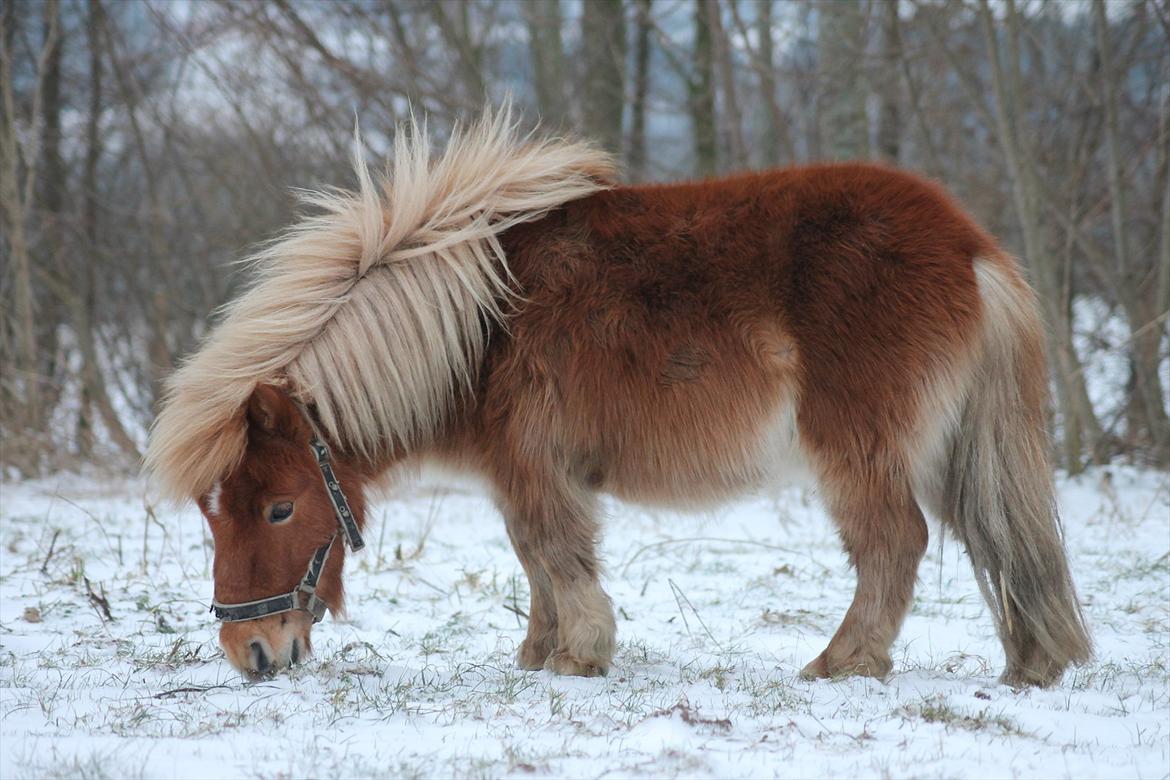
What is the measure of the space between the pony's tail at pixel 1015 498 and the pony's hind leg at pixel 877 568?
243 mm

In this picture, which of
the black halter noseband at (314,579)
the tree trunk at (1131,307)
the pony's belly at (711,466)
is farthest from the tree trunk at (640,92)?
the black halter noseband at (314,579)

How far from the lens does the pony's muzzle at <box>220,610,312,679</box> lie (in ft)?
11.6

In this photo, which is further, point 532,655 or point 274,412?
point 532,655

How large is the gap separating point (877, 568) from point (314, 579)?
204cm

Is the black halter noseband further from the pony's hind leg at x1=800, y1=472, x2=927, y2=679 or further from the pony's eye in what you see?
the pony's hind leg at x1=800, y1=472, x2=927, y2=679

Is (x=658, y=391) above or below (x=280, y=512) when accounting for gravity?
above

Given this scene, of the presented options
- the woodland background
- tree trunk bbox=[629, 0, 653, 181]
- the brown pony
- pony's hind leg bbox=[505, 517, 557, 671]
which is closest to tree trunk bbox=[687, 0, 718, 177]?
the woodland background

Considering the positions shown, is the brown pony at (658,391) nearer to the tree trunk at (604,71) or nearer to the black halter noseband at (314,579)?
the black halter noseband at (314,579)

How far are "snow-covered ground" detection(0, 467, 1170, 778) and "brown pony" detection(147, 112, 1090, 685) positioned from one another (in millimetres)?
317

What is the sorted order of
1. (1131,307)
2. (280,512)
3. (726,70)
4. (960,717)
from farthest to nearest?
(726,70) < (1131,307) < (280,512) < (960,717)

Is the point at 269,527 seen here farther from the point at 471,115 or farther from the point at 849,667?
the point at 471,115

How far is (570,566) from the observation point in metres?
3.89

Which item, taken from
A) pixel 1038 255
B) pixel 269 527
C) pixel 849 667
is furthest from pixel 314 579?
pixel 1038 255

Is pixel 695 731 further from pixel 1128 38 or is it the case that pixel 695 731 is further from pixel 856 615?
pixel 1128 38
